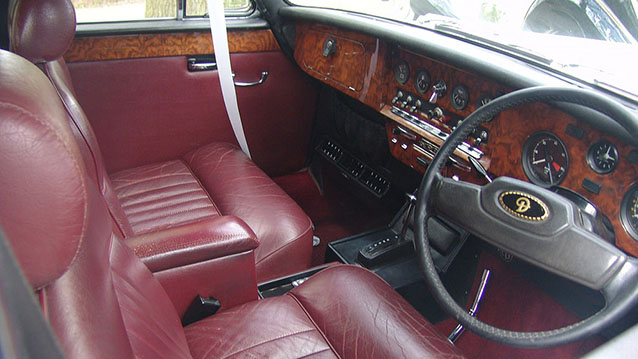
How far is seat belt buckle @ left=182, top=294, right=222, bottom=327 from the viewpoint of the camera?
1220 millimetres

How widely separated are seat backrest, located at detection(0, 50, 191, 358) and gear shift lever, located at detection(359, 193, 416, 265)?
1.12 m

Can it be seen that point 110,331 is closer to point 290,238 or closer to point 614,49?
point 290,238

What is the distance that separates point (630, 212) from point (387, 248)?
2.80ft

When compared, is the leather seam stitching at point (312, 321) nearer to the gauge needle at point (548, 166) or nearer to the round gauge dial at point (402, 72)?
the gauge needle at point (548, 166)

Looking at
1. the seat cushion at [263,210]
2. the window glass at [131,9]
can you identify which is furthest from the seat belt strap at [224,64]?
the seat cushion at [263,210]

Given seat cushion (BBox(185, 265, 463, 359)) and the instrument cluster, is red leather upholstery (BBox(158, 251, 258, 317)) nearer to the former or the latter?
seat cushion (BBox(185, 265, 463, 359))

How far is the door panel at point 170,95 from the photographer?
1.98 metres

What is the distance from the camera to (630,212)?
1.06 metres

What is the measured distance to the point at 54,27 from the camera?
3.63 feet

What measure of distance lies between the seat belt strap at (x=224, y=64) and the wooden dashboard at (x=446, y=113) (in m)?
0.40

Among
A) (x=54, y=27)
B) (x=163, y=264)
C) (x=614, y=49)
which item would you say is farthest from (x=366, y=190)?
(x=54, y=27)

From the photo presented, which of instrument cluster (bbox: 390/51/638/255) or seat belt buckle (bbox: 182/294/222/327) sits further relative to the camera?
seat belt buckle (bbox: 182/294/222/327)

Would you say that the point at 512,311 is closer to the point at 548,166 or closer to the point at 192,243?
the point at 548,166

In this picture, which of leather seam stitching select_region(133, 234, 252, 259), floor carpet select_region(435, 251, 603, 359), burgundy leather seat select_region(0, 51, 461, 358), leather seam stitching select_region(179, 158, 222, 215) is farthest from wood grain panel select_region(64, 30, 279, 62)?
floor carpet select_region(435, 251, 603, 359)
